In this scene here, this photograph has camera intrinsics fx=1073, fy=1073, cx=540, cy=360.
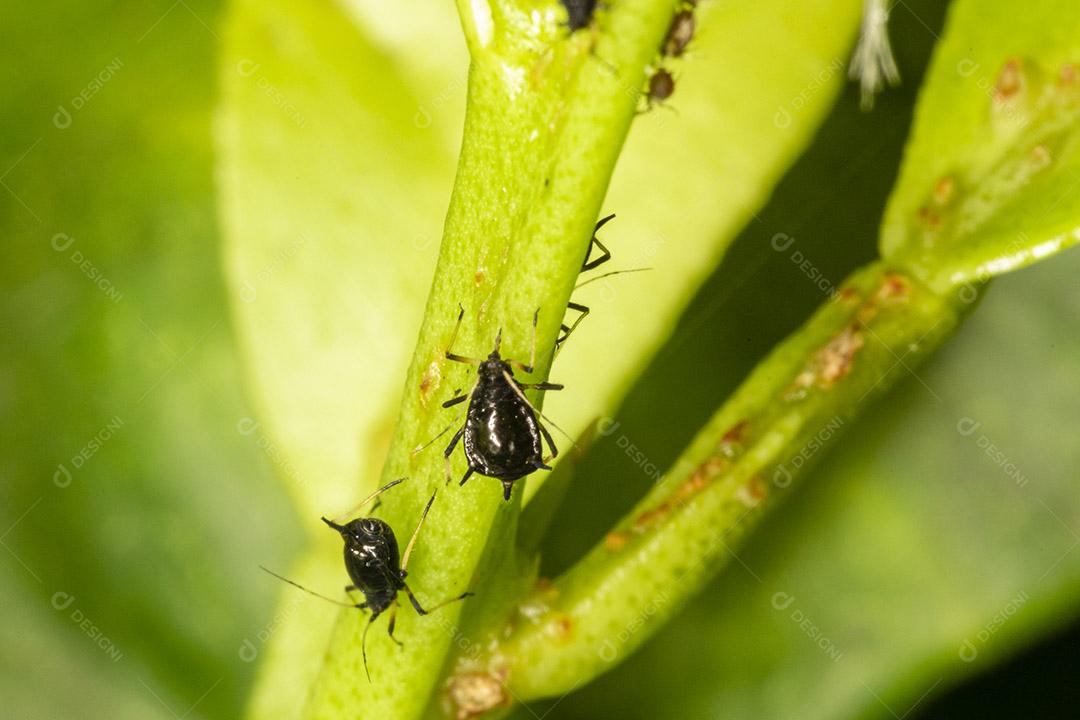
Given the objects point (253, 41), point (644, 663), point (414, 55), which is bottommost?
point (644, 663)

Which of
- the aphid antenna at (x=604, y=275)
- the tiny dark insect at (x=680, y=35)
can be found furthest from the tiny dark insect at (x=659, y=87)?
the aphid antenna at (x=604, y=275)

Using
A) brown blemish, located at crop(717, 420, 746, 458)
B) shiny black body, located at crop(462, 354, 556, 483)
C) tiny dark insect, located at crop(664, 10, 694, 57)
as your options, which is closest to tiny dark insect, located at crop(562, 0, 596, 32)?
tiny dark insect, located at crop(664, 10, 694, 57)

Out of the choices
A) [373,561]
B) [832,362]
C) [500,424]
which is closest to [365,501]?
[373,561]

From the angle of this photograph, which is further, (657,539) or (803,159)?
(803,159)

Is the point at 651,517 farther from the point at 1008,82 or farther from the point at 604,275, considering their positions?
the point at 1008,82

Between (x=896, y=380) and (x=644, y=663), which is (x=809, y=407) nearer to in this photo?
(x=896, y=380)

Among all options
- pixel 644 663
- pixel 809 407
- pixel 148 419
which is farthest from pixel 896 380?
pixel 148 419

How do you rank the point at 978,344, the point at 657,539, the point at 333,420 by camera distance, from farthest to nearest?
the point at 978,344 < the point at 333,420 < the point at 657,539
